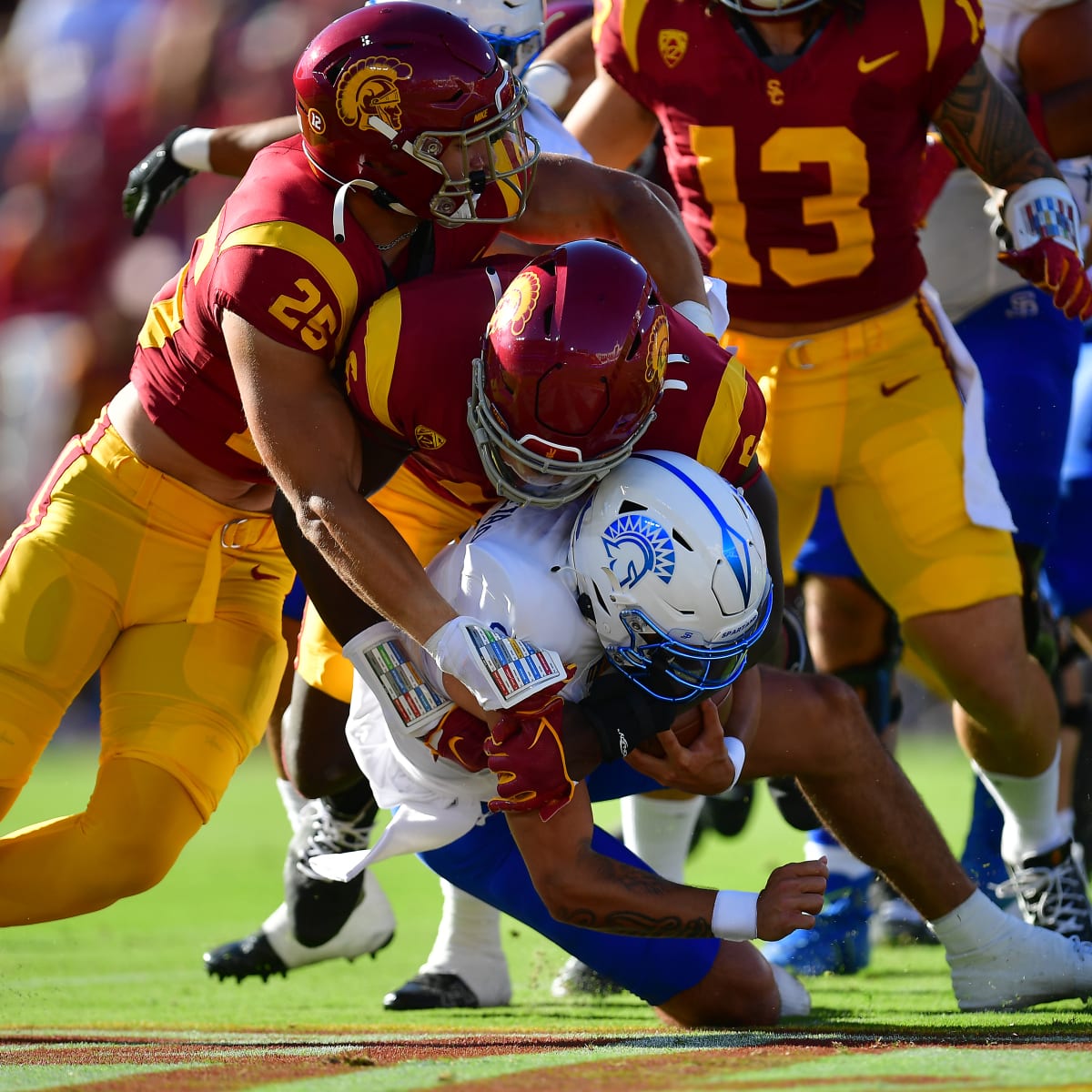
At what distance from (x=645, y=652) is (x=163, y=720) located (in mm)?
1040

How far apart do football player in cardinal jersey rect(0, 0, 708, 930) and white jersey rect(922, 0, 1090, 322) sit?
1468 mm

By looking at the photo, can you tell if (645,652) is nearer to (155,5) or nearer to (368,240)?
(368,240)

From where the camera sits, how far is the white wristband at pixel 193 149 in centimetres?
429

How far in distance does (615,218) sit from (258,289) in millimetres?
874

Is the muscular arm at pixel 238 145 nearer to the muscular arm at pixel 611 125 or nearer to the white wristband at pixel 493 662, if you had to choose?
the muscular arm at pixel 611 125

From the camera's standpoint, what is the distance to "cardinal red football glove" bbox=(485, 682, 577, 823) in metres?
2.93

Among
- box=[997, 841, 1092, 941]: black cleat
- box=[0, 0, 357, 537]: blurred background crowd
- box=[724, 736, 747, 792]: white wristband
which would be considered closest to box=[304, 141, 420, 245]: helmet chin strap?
box=[724, 736, 747, 792]: white wristband

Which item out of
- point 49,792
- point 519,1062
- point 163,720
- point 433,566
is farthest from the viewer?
point 49,792

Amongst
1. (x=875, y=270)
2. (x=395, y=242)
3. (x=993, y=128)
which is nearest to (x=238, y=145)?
(x=395, y=242)

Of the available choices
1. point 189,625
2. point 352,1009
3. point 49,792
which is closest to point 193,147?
point 189,625

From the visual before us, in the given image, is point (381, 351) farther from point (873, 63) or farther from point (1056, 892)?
point (1056, 892)

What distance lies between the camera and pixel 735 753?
320cm

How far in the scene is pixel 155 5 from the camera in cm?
1118

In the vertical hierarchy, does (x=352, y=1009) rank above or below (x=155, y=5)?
above
